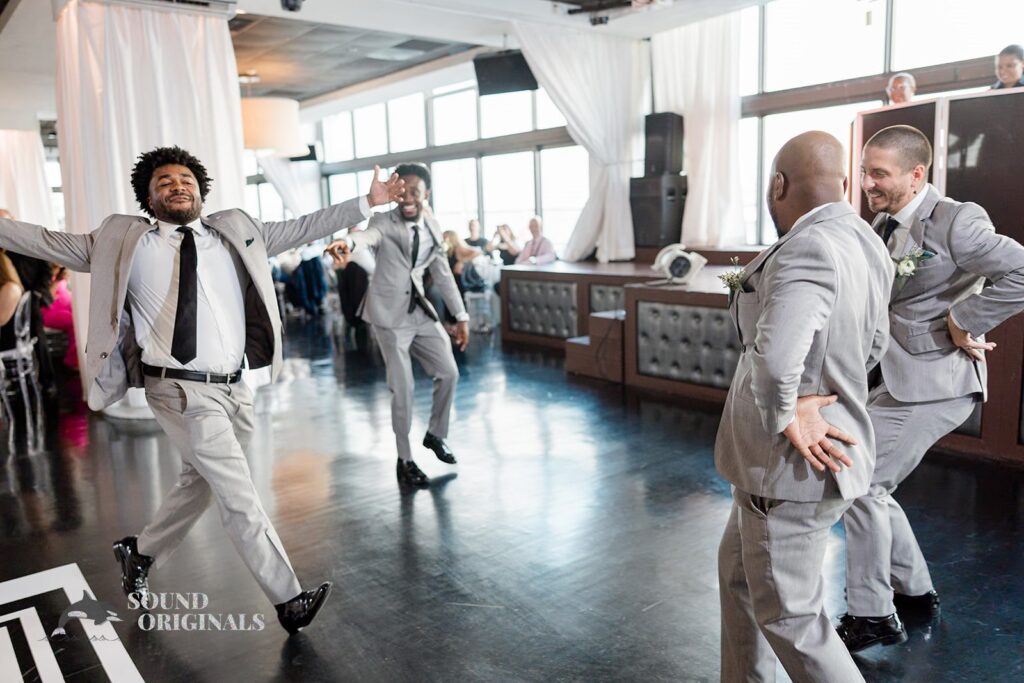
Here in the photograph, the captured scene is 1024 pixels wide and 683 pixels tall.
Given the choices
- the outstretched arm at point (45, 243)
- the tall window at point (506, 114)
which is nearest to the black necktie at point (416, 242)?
the outstretched arm at point (45, 243)

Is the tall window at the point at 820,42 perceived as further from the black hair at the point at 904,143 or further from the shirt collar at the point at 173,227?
the shirt collar at the point at 173,227

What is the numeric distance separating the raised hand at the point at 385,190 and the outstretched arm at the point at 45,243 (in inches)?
38.0

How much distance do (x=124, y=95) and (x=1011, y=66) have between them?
19.6 feet

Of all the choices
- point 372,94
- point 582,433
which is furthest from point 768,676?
point 372,94

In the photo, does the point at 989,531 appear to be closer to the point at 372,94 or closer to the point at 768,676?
the point at 768,676

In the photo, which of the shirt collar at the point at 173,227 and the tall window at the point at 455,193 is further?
the tall window at the point at 455,193

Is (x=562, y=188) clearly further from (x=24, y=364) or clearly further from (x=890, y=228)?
(x=890, y=228)

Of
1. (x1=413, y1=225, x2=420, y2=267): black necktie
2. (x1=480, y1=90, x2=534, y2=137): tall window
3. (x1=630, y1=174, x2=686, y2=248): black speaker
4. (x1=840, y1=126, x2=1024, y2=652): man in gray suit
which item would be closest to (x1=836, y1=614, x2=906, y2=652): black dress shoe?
(x1=840, y1=126, x2=1024, y2=652): man in gray suit

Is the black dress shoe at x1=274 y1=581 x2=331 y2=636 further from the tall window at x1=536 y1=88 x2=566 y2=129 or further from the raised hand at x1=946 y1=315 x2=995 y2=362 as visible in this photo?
the tall window at x1=536 y1=88 x2=566 y2=129

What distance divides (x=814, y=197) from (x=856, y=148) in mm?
3960

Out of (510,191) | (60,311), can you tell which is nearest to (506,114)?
(510,191)

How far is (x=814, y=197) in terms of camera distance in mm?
1666

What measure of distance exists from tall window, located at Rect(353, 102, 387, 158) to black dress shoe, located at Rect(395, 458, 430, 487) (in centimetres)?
1094

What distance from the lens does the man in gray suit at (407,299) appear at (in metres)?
4.15
